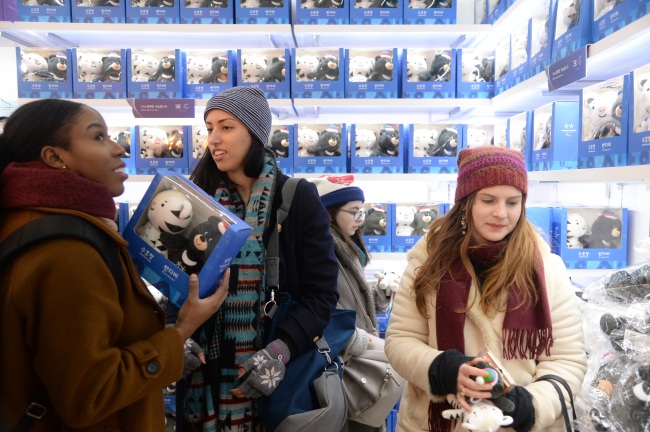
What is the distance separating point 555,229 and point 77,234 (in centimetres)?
215

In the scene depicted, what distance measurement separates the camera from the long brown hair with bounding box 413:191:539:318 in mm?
1378

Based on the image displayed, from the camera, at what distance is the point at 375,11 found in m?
3.03

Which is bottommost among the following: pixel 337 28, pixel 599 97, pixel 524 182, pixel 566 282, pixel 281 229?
pixel 566 282

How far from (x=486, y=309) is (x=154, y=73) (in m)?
2.54

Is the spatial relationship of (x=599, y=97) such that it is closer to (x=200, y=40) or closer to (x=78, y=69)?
(x=200, y=40)

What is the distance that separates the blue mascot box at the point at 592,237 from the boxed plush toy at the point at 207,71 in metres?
2.05

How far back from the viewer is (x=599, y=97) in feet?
5.82

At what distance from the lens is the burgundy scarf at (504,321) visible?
52.9 inches

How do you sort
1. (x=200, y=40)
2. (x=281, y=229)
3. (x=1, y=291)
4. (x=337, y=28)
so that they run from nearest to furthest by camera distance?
(x=1, y=291) → (x=281, y=229) → (x=337, y=28) → (x=200, y=40)

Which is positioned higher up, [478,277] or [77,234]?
[77,234]

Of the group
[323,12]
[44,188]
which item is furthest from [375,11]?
[44,188]

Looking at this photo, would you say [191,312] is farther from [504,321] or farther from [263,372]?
[504,321]

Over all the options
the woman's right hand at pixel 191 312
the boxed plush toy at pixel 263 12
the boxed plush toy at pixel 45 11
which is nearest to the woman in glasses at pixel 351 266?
the woman's right hand at pixel 191 312

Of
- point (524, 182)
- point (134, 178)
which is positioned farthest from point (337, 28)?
point (524, 182)
